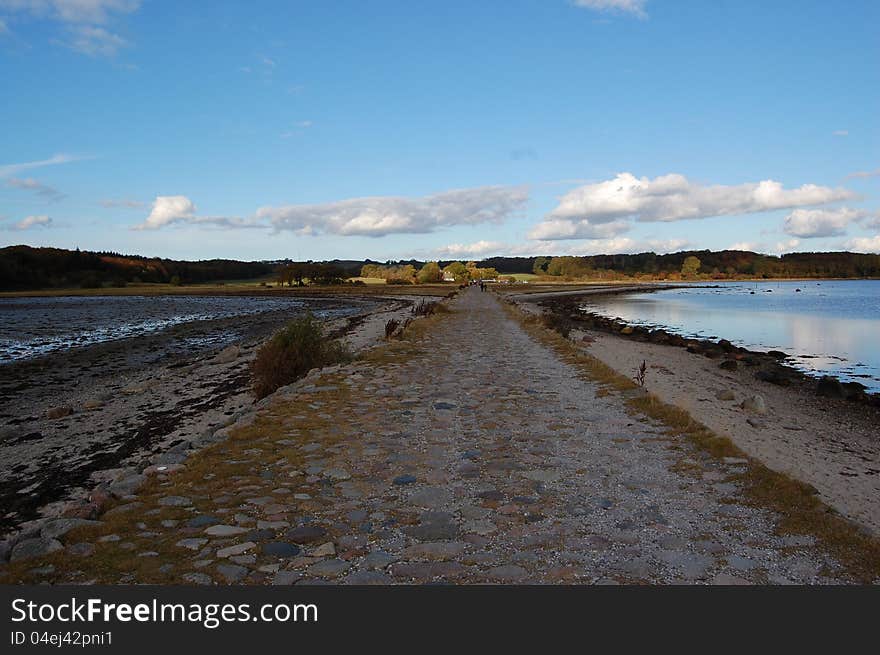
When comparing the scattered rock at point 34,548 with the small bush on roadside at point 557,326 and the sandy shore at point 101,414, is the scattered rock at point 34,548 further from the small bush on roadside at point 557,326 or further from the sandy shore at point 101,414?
the small bush on roadside at point 557,326

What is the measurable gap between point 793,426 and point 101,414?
1329cm

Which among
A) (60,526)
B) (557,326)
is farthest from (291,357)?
(557,326)

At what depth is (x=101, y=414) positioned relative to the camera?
1154 centimetres

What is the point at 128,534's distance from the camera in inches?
156

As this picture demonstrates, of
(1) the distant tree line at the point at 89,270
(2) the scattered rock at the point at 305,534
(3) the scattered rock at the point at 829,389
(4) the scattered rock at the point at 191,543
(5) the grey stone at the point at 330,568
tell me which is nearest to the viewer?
(5) the grey stone at the point at 330,568

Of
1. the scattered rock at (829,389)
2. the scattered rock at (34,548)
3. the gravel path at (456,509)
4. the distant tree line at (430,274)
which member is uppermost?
the distant tree line at (430,274)

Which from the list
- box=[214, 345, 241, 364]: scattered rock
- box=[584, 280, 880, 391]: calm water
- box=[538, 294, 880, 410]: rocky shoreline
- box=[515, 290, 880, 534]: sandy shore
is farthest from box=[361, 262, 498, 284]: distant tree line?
box=[515, 290, 880, 534]: sandy shore

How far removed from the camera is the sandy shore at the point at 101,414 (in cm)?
709

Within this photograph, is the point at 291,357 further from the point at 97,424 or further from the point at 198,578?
the point at 198,578

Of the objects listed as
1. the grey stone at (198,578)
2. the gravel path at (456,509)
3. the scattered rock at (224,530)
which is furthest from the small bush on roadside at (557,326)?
the grey stone at (198,578)

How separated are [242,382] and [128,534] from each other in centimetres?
1052

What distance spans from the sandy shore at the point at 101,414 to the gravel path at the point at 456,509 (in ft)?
4.84

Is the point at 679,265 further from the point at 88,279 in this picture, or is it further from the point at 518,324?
the point at 518,324

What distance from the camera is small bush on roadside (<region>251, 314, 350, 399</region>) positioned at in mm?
11844
